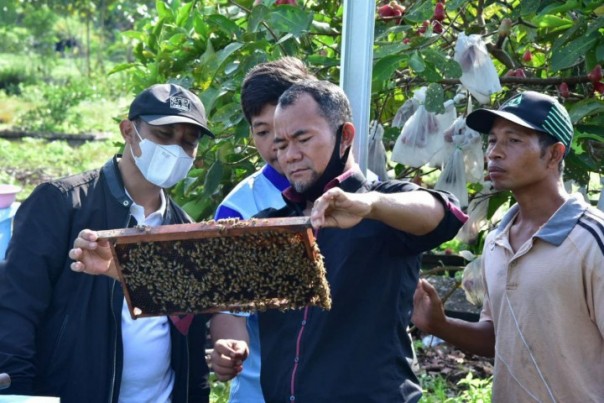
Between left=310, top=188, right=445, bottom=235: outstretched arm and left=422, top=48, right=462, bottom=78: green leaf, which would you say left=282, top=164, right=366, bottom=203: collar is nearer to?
left=310, top=188, right=445, bottom=235: outstretched arm

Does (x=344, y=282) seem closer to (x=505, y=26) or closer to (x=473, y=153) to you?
(x=473, y=153)

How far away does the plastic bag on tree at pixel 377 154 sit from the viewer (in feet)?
14.6

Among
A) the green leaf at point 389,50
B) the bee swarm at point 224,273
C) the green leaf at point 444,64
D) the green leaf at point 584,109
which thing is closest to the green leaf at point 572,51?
the green leaf at point 584,109

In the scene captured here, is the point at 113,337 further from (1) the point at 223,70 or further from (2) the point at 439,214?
(1) the point at 223,70

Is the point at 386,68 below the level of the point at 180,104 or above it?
above

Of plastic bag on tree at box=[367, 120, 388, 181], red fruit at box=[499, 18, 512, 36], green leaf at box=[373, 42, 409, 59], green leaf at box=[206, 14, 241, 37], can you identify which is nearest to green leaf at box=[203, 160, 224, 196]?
green leaf at box=[206, 14, 241, 37]

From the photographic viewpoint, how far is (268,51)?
15.5ft

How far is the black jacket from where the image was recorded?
11.1 feet

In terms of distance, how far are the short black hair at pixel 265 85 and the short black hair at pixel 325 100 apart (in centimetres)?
58

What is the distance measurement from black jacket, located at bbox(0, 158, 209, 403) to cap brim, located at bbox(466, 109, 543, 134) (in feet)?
4.47

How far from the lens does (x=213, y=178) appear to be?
15.8 feet

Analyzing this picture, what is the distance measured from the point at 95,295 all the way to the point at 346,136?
43.6 inches

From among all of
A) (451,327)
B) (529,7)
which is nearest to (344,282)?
(451,327)

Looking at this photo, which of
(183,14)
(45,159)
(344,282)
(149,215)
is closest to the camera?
(344,282)
